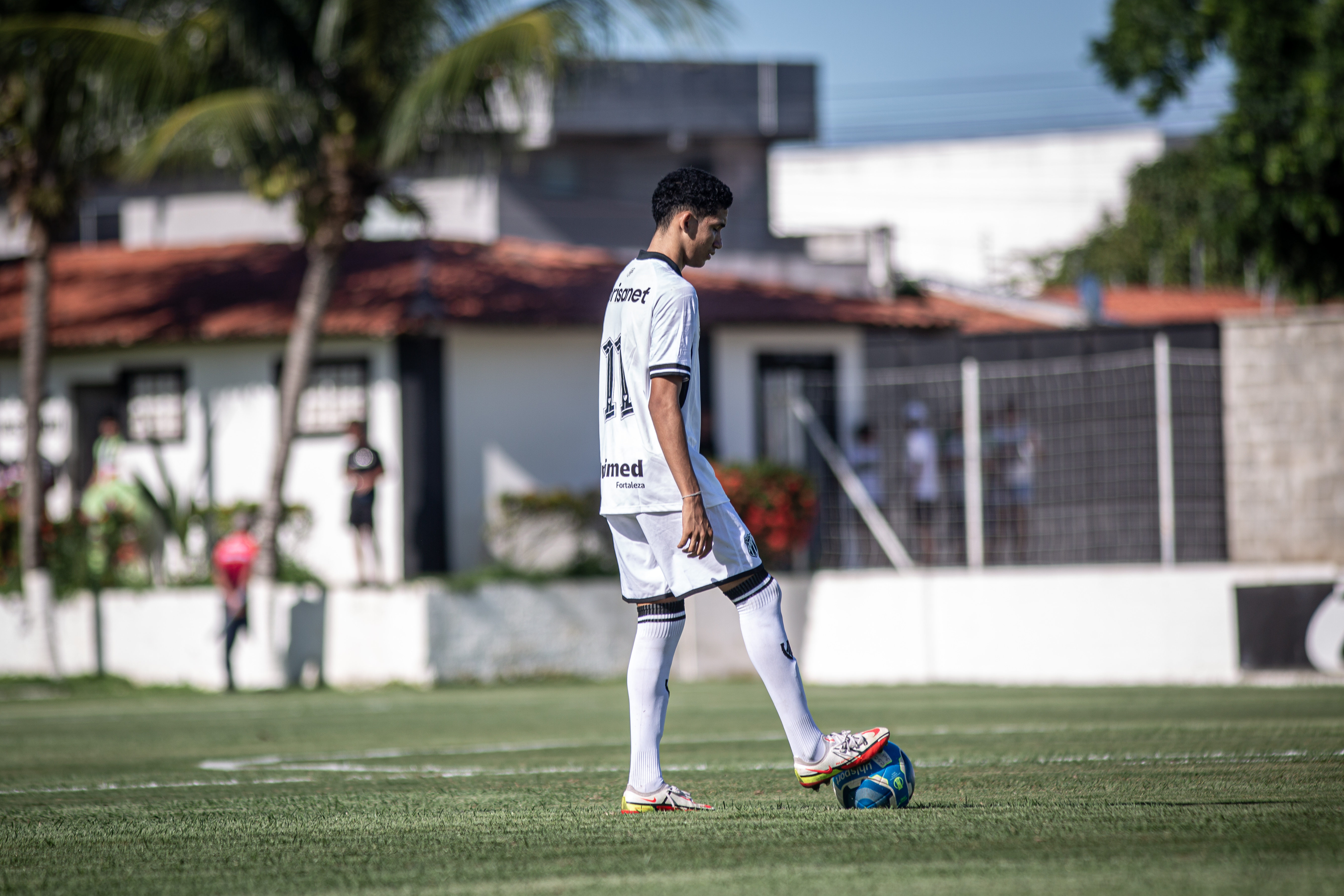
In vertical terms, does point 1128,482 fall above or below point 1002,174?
below

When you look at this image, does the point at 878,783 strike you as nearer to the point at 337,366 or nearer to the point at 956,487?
the point at 956,487

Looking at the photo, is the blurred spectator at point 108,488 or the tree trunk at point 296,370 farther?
the blurred spectator at point 108,488

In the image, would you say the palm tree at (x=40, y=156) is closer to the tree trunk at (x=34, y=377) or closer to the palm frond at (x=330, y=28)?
the tree trunk at (x=34, y=377)

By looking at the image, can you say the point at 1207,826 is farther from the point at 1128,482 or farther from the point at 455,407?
the point at 455,407

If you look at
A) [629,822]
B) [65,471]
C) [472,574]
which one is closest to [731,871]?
[629,822]

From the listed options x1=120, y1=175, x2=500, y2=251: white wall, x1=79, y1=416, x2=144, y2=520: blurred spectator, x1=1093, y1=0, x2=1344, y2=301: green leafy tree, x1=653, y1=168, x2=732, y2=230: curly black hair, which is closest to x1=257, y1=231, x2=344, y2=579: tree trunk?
x1=79, y1=416, x2=144, y2=520: blurred spectator

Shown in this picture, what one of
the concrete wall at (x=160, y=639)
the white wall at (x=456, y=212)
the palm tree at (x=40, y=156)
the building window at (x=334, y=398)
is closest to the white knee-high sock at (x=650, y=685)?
the concrete wall at (x=160, y=639)

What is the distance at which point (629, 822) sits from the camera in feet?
16.4

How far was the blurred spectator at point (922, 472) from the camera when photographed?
54.5 ft

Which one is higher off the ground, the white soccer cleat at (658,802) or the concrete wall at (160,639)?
the white soccer cleat at (658,802)

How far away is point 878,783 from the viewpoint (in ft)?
17.1

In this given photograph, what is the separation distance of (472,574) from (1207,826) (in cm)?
1395

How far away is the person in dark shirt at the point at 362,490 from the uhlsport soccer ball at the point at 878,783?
13.5 meters

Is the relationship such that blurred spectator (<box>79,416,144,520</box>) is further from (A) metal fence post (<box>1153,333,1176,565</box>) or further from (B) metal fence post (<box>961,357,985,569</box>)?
(A) metal fence post (<box>1153,333,1176,565</box>)
